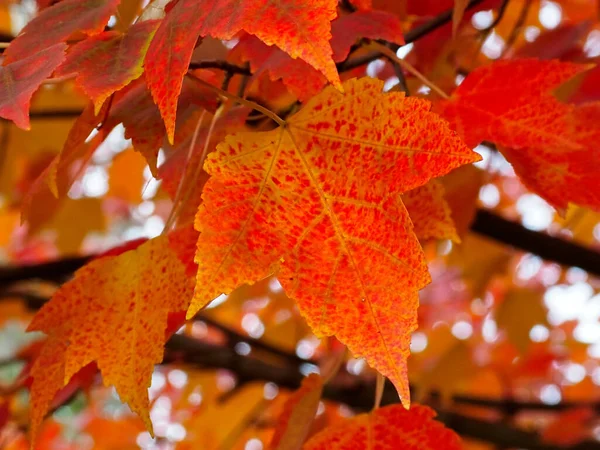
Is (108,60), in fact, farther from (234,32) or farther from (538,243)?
(538,243)

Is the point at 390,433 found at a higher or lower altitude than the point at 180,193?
lower

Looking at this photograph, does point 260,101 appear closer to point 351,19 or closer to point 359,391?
point 351,19

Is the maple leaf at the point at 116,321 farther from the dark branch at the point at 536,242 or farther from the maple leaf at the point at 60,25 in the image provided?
the dark branch at the point at 536,242

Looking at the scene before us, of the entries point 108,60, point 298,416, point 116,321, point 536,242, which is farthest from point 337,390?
point 108,60

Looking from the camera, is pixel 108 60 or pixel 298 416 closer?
pixel 108 60

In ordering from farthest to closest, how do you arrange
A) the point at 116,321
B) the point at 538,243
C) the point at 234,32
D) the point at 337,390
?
the point at 337,390
the point at 538,243
the point at 116,321
the point at 234,32

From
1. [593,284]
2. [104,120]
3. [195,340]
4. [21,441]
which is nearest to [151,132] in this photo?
[104,120]

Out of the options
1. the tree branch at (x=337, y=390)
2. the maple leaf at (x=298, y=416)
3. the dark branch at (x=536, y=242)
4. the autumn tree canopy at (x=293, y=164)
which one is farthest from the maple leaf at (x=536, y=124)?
the tree branch at (x=337, y=390)
